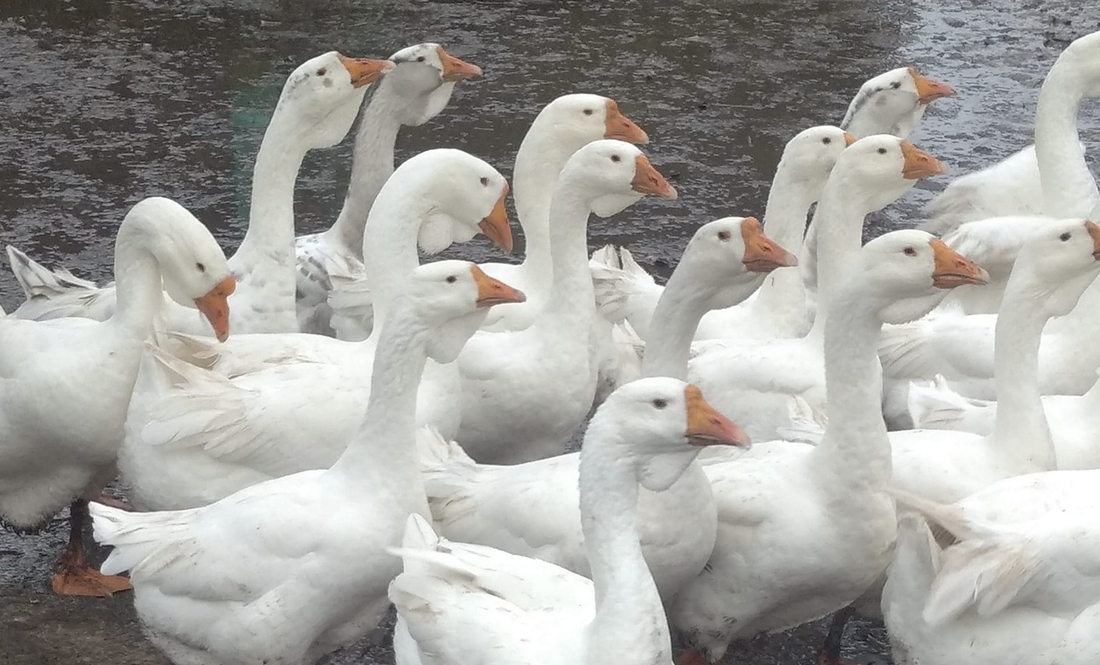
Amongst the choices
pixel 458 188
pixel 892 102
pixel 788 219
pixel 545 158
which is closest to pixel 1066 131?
pixel 892 102

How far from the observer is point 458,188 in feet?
19.2

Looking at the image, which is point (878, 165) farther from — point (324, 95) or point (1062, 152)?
point (324, 95)

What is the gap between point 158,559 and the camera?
471 centimetres

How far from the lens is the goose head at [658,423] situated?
13.2 feet

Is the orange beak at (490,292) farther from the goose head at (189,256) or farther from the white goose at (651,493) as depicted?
the goose head at (189,256)

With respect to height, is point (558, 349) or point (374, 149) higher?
point (374, 149)

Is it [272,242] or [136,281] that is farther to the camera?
[272,242]

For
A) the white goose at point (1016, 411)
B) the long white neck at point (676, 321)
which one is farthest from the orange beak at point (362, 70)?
the white goose at point (1016, 411)

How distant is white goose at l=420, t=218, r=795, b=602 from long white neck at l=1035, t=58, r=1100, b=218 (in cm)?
239

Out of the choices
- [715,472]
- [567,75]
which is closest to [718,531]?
[715,472]

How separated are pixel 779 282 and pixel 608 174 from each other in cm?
103

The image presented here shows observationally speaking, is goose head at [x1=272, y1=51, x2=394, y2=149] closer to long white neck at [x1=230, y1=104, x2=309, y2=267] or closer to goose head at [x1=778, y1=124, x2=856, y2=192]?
long white neck at [x1=230, y1=104, x2=309, y2=267]

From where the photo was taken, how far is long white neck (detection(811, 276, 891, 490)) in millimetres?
4898

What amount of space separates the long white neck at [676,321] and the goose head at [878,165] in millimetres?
1136
